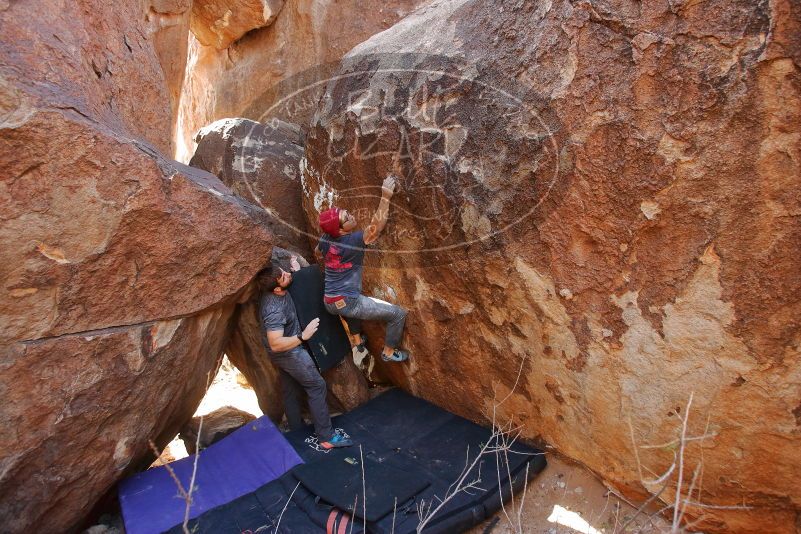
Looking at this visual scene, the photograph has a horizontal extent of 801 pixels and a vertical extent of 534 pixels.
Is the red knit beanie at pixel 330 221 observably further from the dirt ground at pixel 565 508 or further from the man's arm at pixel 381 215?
the dirt ground at pixel 565 508

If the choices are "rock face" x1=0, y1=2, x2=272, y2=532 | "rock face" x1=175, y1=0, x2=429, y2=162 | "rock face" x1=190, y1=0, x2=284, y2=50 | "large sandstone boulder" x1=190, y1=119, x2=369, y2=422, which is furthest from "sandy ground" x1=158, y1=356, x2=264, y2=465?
"rock face" x1=190, y1=0, x2=284, y2=50

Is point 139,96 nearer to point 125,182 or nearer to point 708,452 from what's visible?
point 125,182

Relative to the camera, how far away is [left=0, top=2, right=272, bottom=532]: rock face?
228cm

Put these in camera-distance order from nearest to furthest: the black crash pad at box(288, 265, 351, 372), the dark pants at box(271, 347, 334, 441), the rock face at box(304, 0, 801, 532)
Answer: the rock face at box(304, 0, 801, 532), the dark pants at box(271, 347, 334, 441), the black crash pad at box(288, 265, 351, 372)

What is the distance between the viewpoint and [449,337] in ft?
10.4

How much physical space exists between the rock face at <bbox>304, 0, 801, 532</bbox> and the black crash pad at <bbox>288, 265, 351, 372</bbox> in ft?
1.89

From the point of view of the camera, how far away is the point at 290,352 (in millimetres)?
3295

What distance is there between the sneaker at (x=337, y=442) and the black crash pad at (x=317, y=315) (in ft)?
1.41

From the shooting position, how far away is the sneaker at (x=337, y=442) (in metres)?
3.18

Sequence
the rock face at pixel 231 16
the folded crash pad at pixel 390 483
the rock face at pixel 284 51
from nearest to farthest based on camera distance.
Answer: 1. the folded crash pad at pixel 390 483
2. the rock face at pixel 284 51
3. the rock face at pixel 231 16

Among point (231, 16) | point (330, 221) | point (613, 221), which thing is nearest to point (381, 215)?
point (330, 221)

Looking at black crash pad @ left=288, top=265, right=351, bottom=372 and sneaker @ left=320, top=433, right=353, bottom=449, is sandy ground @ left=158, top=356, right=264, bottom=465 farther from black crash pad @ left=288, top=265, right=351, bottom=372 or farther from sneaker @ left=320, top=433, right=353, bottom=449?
sneaker @ left=320, top=433, right=353, bottom=449

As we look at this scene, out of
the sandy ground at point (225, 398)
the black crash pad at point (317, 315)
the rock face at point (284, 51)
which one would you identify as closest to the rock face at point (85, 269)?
the black crash pad at point (317, 315)

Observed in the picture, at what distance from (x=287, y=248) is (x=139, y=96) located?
4.27ft
